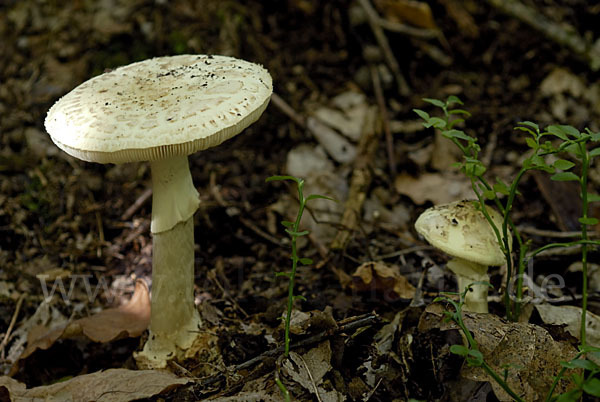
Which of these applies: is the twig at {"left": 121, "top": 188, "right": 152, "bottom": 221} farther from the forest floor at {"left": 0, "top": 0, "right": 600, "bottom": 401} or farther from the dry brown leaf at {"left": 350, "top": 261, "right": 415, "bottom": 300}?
the dry brown leaf at {"left": 350, "top": 261, "right": 415, "bottom": 300}

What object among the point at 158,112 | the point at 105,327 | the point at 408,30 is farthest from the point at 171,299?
the point at 408,30

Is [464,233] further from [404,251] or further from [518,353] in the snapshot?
[404,251]

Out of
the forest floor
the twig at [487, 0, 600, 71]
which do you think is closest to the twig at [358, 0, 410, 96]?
the forest floor

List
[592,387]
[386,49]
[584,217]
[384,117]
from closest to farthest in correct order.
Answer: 1. [592,387]
2. [584,217]
3. [384,117]
4. [386,49]

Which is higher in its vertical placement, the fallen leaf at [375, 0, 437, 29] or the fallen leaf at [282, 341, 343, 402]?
the fallen leaf at [375, 0, 437, 29]

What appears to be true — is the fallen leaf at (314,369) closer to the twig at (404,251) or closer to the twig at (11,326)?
the twig at (404,251)
